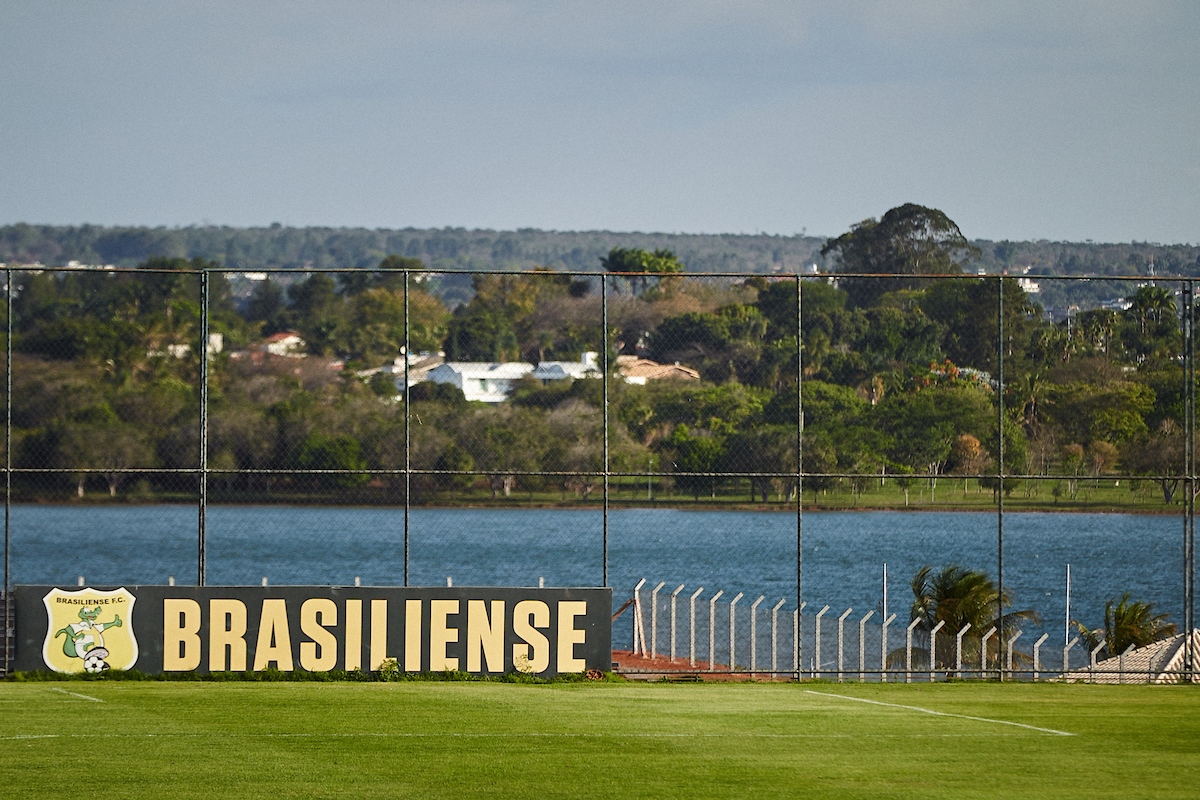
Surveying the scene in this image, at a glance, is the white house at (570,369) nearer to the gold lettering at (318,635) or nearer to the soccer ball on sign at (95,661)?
the gold lettering at (318,635)

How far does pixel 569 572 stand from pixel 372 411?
85.7 ft

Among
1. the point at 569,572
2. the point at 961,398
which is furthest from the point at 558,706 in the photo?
the point at 569,572

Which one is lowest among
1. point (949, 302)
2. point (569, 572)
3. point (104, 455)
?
point (569, 572)

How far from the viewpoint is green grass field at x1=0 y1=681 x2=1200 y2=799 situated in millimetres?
11477

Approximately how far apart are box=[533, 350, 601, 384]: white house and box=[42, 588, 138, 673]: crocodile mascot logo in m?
66.5

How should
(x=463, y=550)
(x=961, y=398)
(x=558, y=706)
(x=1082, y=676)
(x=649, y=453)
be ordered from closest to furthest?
(x=558, y=706), (x=1082, y=676), (x=961, y=398), (x=649, y=453), (x=463, y=550)

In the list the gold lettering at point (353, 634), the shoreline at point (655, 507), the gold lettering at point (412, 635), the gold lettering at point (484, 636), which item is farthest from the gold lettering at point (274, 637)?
the shoreline at point (655, 507)

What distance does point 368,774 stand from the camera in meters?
11.9

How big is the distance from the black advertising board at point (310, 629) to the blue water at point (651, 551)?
138 feet

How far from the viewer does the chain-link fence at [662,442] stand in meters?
56.4

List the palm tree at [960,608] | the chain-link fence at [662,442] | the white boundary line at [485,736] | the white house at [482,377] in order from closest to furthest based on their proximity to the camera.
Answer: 1. the white boundary line at [485,736]
2. the palm tree at [960,608]
3. the chain-link fence at [662,442]
4. the white house at [482,377]

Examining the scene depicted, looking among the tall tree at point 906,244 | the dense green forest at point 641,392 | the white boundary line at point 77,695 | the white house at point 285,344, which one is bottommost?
the white boundary line at point 77,695

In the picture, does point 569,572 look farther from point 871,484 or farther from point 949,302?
point 949,302

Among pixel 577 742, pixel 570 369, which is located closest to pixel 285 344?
pixel 570 369
